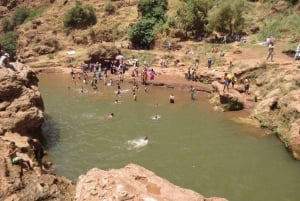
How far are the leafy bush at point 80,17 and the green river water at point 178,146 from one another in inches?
1024

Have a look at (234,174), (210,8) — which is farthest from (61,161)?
(210,8)

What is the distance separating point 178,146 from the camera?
93.9ft

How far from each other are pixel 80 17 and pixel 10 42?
1099 cm

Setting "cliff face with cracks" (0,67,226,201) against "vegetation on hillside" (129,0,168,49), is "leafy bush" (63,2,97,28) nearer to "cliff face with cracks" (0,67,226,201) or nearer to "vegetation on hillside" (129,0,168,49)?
"vegetation on hillside" (129,0,168,49)

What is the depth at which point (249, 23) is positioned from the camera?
174 feet

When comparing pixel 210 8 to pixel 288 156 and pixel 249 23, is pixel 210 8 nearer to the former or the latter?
pixel 249 23

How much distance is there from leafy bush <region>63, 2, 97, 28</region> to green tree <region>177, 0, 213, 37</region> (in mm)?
15303

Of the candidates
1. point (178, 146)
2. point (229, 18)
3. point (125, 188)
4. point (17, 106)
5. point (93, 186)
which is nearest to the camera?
point (125, 188)

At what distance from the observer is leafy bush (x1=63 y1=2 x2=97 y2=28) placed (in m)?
62.9

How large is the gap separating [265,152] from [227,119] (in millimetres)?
6674

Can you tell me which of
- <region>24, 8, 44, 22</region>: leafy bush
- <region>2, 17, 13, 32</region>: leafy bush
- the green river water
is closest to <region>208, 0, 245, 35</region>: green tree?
the green river water

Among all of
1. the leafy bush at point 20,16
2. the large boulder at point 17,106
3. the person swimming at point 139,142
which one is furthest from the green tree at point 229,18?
the leafy bush at point 20,16

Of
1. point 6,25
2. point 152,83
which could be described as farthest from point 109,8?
point 152,83

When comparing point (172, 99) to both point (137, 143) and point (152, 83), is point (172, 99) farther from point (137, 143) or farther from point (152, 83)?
point (137, 143)
